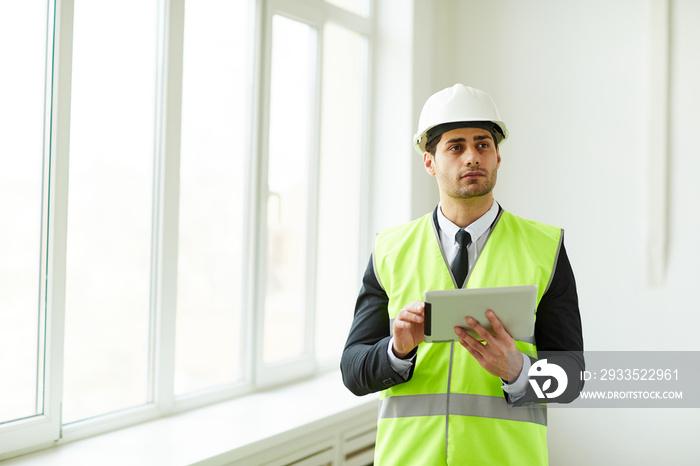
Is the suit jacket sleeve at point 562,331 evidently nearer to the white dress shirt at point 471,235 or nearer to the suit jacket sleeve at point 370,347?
the white dress shirt at point 471,235

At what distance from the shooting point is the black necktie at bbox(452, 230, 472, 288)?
1498mm

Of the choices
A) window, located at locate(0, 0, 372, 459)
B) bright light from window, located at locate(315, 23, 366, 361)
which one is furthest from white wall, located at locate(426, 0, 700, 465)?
window, located at locate(0, 0, 372, 459)

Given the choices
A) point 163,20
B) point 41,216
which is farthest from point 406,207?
point 41,216

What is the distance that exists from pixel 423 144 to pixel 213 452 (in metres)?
1.19

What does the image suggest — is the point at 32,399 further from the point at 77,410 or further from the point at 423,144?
the point at 423,144

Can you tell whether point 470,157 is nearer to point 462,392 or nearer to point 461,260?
point 461,260

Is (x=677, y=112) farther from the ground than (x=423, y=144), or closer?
farther from the ground

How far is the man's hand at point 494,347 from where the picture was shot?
4.17ft

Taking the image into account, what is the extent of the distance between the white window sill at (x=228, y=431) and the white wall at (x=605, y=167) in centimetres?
117

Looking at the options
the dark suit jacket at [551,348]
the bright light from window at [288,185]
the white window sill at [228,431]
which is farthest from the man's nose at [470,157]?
the bright light from window at [288,185]

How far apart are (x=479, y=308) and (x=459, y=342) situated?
0.58 feet

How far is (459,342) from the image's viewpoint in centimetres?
141

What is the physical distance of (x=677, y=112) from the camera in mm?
2668

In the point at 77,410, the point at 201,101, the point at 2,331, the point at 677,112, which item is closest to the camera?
the point at 2,331
